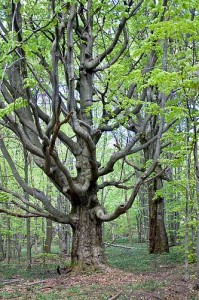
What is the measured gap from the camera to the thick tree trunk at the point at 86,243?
8.61 m

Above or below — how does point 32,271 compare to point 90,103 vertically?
below

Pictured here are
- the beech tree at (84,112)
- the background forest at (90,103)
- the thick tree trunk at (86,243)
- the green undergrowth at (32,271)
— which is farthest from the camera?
the green undergrowth at (32,271)

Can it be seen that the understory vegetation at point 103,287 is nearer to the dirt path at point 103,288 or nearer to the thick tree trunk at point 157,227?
the dirt path at point 103,288

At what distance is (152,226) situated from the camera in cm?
1352

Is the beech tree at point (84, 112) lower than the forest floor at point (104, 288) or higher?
higher

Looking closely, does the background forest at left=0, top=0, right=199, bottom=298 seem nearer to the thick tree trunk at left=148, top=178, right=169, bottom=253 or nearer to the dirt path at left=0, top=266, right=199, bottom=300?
the dirt path at left=0, top=266, right=199, bottom=300

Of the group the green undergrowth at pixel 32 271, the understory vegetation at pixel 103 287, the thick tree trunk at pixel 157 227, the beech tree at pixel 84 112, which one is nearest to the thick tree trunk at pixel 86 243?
the beech tree at pixel 84 112

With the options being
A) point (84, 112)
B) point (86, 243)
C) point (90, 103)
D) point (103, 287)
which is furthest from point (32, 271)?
point (90, 103)

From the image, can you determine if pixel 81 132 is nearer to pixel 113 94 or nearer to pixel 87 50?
pixel 113 94

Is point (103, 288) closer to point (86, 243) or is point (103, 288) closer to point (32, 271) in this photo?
point (86, 243)

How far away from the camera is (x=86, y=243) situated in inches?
345

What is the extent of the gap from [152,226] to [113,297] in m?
7.71

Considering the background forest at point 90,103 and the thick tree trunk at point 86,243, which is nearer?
the background forest at point 90,103

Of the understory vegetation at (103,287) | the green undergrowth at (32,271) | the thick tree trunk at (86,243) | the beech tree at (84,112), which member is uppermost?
the beech tree at (84,112)
